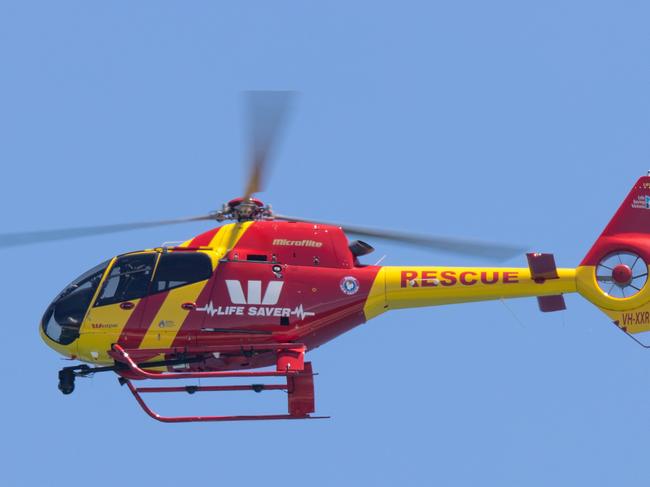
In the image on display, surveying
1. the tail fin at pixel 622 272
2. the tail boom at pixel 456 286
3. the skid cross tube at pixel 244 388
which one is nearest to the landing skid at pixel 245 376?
the skid cross tube at pixel 244 388

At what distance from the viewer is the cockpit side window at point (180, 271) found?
1705cm

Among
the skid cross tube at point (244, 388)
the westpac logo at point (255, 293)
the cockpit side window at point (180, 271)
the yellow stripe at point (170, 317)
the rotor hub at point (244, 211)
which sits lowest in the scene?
the skid cross tube at point (244, 388)

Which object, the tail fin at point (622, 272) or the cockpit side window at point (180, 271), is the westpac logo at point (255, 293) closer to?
the cockpit side window at point (180, 271)

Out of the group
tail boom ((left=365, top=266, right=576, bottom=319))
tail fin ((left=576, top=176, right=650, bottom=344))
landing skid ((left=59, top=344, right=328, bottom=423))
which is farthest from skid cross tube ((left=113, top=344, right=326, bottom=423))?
tail fin ((left=576, top=176, right=650, bottom=344))

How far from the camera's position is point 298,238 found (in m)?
17.2

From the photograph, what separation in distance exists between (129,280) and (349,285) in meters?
3.24

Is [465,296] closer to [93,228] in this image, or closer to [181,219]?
[181,219]

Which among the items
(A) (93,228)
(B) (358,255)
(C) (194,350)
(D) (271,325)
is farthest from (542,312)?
(A) (93,228)

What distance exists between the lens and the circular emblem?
17.1 meters

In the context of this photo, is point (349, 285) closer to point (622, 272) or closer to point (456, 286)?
point (456, 286)

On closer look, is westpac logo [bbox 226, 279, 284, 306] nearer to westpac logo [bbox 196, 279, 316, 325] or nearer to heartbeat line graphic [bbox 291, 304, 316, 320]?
westpac logo [bbox 196, 279, 316, 325]

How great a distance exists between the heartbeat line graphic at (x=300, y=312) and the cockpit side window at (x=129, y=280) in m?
2.18

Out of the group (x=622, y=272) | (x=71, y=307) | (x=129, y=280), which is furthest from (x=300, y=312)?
(x=622, y=272)

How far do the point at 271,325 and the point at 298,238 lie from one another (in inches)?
52.9
